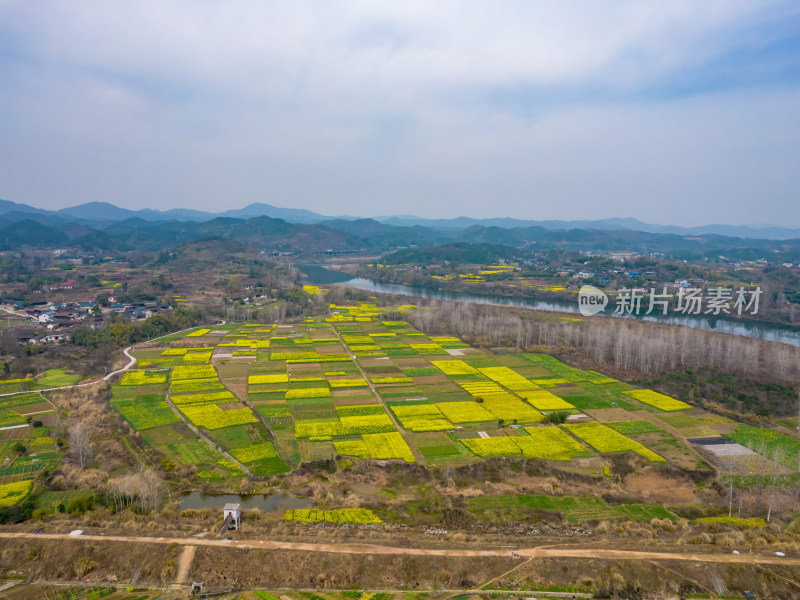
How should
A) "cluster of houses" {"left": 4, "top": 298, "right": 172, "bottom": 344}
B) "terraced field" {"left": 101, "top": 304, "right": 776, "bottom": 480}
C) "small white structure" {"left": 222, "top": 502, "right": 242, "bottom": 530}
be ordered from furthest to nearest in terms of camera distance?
"cluster of houses" {"left": 4, "top": 298, "right": 172, "bottom": 344} → "terraced field" {"left": 101, "top": 304, "right": 776, "bottom": 480} → "small white structure" {"left": 222, "top": 502, "right": 242, "bottom": 530}

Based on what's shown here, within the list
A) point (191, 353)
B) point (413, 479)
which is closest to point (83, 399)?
point (191, 353)

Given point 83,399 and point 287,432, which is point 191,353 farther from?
point 287,432

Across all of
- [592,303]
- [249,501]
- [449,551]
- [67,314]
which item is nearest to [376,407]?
[249,501]

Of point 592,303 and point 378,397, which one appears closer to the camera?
point 378,397

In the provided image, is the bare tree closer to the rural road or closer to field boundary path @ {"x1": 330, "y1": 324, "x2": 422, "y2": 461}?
the rural road

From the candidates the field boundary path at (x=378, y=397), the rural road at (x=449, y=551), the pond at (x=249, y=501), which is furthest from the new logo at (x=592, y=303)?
the pond at (x=249, y=501)

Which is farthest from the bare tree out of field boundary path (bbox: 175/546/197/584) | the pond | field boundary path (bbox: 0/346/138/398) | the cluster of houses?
the cluster of houses

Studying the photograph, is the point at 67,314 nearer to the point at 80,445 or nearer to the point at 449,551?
the point at 80,445
